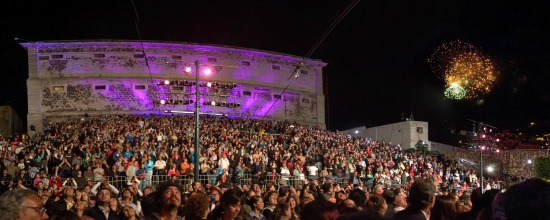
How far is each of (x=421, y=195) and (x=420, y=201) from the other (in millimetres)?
62

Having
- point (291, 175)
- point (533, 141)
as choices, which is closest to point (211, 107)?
point (291, 175)

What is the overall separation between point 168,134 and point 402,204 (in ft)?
74.9

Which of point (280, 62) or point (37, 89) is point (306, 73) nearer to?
point (280, 62)

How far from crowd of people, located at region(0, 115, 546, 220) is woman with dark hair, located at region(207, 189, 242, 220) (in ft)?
0.05

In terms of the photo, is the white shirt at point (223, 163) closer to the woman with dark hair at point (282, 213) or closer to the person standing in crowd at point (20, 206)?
the woman with dark hair at point (282, 213)

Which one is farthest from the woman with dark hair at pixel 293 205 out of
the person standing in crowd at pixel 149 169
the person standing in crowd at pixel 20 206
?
the person standing in crowd at pixel 149 169

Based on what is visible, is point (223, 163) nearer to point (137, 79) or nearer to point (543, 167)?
point (543, 167)

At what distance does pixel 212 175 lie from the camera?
69.9ft

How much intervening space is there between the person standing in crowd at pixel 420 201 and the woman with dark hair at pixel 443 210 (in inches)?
36.0

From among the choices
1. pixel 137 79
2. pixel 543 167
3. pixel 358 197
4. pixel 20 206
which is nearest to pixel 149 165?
pixel 358 197

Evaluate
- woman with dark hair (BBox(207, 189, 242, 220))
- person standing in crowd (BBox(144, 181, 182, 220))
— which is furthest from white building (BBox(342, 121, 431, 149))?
person standing in crowd (BBox(144, 181, 182, 220))

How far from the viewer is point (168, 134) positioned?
28922mm

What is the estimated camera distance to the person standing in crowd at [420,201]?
521 cm

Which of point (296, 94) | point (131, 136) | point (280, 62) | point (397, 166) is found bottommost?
point (397, 166)
